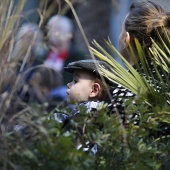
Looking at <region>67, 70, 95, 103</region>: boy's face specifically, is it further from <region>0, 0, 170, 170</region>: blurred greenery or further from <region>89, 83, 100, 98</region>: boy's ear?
<region>0, 0, 170, 170</region>: blurred greenery

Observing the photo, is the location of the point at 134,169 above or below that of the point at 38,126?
below

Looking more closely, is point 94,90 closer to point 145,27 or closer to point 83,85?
point 83,85

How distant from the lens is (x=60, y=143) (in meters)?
2.79

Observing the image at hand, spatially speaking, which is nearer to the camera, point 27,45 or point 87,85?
point 27,45

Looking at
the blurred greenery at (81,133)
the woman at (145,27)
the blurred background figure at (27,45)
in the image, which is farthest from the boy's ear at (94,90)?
the blurred background figure at (27,45)

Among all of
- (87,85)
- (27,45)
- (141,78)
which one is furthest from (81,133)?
(87,85)

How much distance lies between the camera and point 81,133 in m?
3.12

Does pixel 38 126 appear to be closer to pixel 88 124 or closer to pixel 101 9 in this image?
pixel 88 124

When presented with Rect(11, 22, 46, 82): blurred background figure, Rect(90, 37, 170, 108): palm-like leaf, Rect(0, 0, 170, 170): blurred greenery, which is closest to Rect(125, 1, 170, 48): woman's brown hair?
Rect(90, 37, 170, 108): palm-like leaf

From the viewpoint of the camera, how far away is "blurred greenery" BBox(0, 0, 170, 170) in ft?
9.11

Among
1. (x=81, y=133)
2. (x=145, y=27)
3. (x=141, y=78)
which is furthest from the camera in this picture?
(x=145, y=27)

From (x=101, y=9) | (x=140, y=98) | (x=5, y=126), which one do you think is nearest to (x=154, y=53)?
(x=140, y=98)

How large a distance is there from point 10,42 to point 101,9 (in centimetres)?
637

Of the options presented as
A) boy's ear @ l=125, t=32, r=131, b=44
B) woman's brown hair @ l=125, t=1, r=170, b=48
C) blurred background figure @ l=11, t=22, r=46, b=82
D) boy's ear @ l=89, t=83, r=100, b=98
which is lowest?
boy's ear @ l=89, t=83, r=100, b=98
